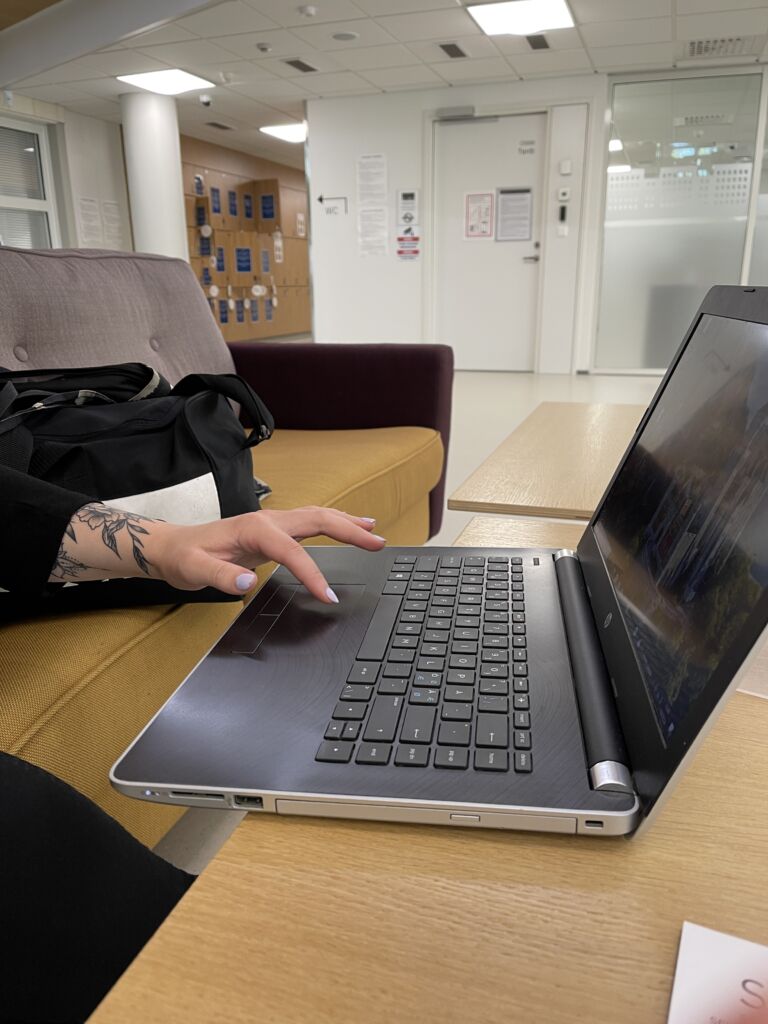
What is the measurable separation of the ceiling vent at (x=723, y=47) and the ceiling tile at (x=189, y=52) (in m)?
3.16

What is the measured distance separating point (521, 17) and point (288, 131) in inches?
148

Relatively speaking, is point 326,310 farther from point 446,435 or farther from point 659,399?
point 659,399

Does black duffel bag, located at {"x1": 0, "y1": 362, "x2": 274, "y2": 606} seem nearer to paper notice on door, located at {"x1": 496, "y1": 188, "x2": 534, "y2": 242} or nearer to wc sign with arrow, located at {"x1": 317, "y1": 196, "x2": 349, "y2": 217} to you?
paper notice on door, located at {"x1": 496, "y1": 188, "x2": 534, "y2": 242}

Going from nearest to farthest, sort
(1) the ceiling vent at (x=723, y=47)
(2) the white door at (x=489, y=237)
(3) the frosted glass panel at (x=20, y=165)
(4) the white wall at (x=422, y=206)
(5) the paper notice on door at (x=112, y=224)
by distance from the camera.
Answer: (1) the ceiling vent at (x=723, y=47), (4) the white wall at (x=422, y=206), (2) the white door at (x=489, y=237), (3) the frosted glass panel at (x=20, y=165), (5) the paper notice on door at (x=112, y=224)

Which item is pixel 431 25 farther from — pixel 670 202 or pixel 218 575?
pixel 218 575

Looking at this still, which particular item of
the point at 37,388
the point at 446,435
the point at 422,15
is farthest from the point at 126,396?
the point at 422,15

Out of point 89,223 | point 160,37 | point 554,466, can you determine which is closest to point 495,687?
point 554,466

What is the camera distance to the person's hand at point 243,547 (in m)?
0.56

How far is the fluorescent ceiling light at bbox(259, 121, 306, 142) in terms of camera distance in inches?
303

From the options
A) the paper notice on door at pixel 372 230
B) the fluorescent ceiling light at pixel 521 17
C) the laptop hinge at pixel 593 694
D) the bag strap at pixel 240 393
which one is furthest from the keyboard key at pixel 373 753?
the paper notice on door at pixel 372 230

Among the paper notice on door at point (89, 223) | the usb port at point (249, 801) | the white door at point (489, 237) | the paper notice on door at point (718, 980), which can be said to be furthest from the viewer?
the paper notice on door at point (89, 223)

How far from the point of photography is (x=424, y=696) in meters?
0.46

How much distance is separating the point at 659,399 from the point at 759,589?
1.37 feet

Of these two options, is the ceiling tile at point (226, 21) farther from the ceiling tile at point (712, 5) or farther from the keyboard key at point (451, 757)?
the keyboard key at point (451, 757)
